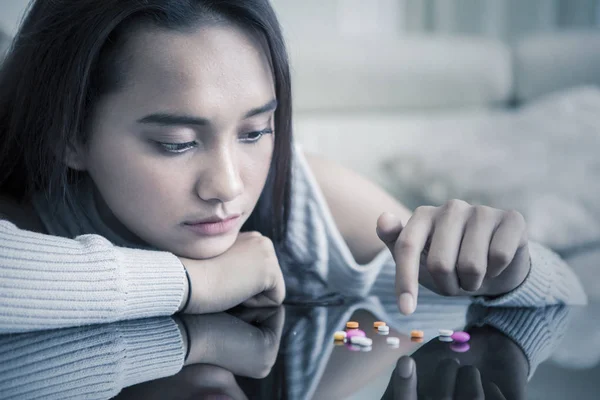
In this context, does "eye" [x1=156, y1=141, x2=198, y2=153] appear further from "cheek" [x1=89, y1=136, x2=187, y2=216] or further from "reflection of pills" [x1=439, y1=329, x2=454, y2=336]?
"reflection of pills" [x1=439, y1=329, x2=454, y2=336]

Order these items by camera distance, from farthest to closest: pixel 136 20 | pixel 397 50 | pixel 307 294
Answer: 1. pixel 397 50
2. pixel 307 294
3. pixel 136 20

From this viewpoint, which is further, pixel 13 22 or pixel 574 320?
pixel 13 22

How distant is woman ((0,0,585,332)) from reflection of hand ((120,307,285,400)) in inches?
1.4

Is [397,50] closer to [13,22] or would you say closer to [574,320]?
[13,22]

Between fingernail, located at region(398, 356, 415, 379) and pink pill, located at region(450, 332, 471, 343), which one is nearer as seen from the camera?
fingernail, located at region(398, 356, 415, 379)

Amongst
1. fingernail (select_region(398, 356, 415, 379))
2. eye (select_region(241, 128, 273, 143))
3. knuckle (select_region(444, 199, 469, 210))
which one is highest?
eye (select_region(241, 128, 273, 143))

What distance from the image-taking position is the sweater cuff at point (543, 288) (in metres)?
0.87

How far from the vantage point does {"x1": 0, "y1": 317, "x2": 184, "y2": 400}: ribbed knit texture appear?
0.56m

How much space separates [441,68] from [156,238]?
1463 mm

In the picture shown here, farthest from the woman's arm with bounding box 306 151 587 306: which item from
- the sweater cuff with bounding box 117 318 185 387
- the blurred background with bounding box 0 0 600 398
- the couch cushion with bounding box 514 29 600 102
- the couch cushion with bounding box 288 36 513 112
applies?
the couch cushion with bounding box 514 29 600 102

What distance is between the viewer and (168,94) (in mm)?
814

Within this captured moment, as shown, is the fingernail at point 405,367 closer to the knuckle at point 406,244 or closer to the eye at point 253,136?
the knuckle at point 406,244

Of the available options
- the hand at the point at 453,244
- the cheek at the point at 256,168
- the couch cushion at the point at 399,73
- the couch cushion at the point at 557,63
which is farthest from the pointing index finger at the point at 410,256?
the couch cushion at the point at 557,63

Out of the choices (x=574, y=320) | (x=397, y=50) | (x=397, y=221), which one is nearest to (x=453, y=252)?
(x=397, y=221)
